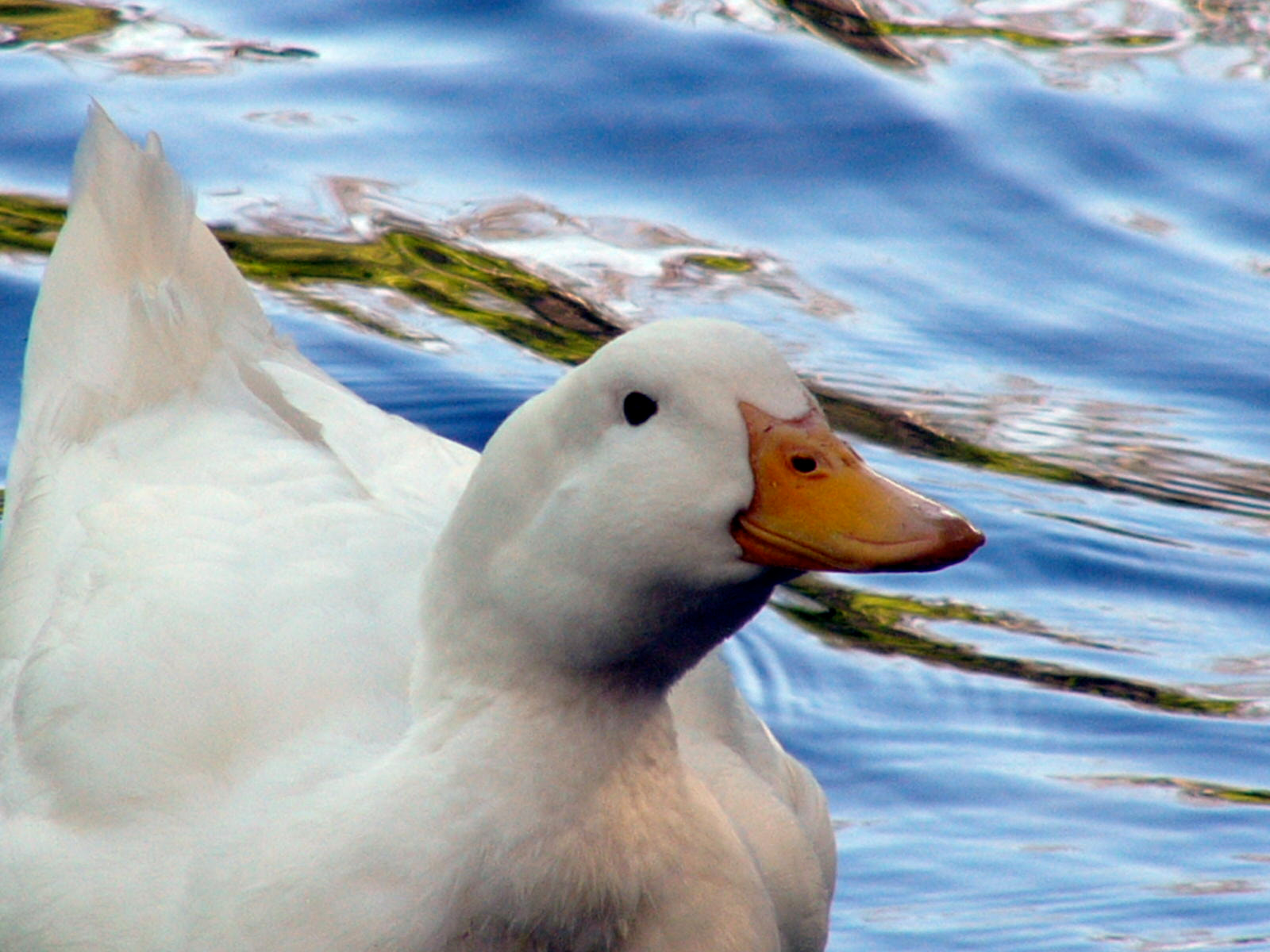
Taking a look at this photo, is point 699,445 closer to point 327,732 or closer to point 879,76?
point 327,732

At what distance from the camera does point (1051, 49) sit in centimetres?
852

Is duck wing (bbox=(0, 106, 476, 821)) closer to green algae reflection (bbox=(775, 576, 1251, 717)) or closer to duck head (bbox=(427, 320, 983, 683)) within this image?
duck head (bbox=(427, 320, 983, 683))

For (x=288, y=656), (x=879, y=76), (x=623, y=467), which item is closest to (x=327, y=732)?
(x=288, y=656)

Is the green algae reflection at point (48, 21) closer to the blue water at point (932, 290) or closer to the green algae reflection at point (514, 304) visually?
the blue water at point (932, 290)

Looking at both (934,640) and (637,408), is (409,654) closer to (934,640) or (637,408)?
(637,408)

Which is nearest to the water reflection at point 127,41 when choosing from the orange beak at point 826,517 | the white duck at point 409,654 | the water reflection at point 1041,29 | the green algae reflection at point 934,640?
the water reflection at point 1041,29

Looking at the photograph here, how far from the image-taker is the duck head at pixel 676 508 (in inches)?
106

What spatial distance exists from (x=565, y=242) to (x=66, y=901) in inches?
157

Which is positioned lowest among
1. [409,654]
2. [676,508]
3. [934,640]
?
[934,640]

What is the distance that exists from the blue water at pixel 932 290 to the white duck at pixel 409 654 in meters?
1.02

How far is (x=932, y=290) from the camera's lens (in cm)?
698

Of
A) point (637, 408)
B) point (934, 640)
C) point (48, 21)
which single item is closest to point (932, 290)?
point (934, 640)

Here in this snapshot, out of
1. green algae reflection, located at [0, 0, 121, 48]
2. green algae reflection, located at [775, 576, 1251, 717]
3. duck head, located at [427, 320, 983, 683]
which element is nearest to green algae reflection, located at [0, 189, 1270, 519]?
green algae reflection, located at [775, 576, 1251, 717]

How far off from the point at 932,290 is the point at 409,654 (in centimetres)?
378
